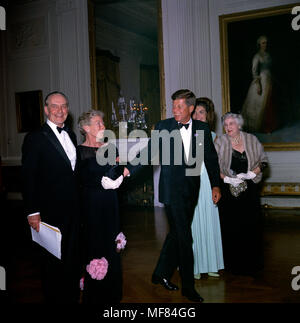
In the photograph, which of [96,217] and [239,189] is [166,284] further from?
[239,189]

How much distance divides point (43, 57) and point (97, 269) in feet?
22.3

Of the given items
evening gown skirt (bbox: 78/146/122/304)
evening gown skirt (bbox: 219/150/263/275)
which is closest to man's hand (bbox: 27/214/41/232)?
evening gown skirt (bbox: 78/146/122/304)

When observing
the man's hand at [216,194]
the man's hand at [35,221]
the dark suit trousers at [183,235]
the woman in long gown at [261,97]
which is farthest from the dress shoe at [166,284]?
the woman in long gown at [261,97]

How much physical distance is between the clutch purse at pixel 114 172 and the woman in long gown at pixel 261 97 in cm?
436

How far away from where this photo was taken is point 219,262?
357cm

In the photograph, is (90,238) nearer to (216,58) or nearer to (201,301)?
(201,301)

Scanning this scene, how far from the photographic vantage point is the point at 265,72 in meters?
6.47

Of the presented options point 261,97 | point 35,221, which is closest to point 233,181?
point 35,221

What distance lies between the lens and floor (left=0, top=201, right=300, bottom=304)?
2.98 meters

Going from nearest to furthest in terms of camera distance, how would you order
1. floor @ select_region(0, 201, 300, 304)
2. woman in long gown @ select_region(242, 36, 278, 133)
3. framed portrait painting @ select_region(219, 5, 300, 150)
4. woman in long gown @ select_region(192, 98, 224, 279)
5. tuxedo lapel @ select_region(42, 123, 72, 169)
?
tuxedo lapel @ select_region(42, 123, 72, 169) < floor @ select_region(0, 201, 300, 304) < woman in long gown @ select_region(192, 98, 224, 279) < framed portrait painting @ select_region(219, 5, 300, 150) < woman in long gown @ select_region(242, 36, 278, 133)

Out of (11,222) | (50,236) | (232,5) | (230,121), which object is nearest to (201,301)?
(50,236)

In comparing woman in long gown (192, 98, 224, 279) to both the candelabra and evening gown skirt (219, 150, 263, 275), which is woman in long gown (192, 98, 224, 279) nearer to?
evening gown skirt (219, 150, 263, 275)

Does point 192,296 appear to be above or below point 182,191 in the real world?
below

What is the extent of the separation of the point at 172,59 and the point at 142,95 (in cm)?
125
